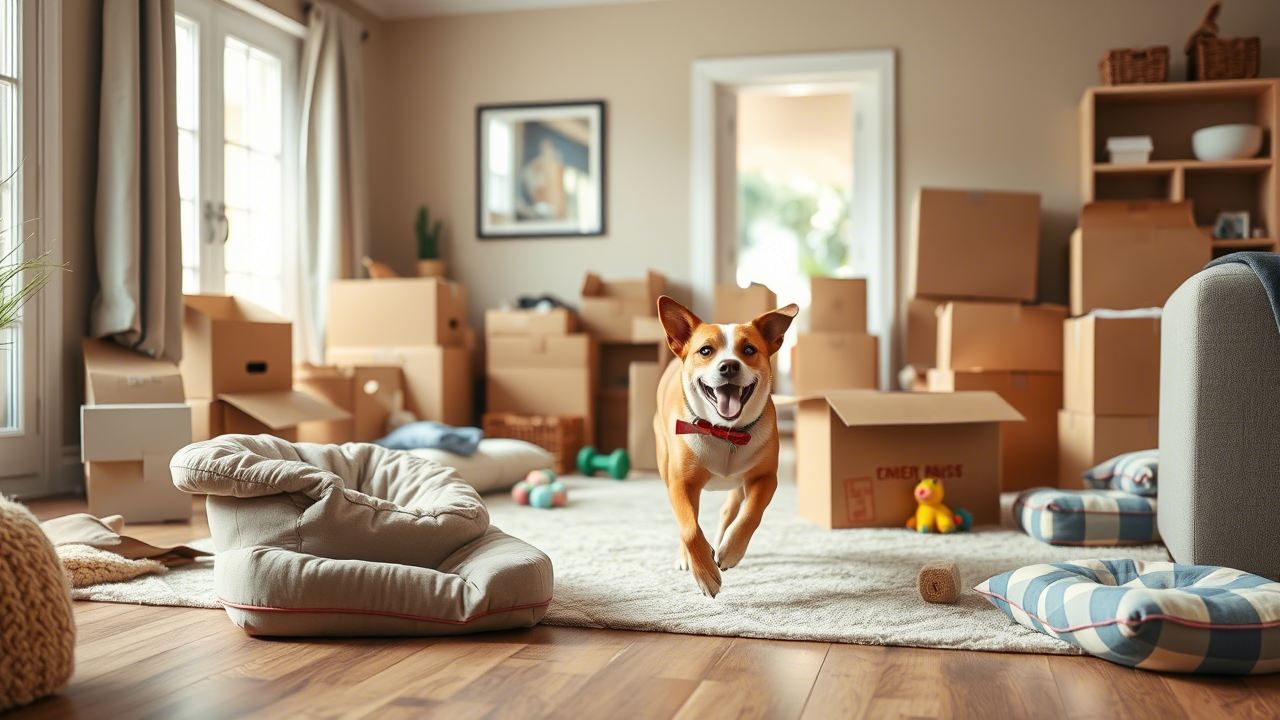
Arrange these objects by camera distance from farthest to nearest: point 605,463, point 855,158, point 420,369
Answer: point 855,158
point 420,369
point 605,463

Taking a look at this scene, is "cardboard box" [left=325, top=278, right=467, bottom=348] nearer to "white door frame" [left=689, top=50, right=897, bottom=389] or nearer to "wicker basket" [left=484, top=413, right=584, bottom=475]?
"wicker basket" [left=484, top=413, right=584, bottom=475]

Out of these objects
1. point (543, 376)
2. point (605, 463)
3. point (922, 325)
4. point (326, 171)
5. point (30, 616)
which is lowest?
point (605, 463)

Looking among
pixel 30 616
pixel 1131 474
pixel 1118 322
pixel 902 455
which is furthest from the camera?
pixel 1118 322

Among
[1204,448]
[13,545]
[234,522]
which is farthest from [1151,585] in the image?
[13,545]

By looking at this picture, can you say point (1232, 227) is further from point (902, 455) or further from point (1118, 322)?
point (902, 455)

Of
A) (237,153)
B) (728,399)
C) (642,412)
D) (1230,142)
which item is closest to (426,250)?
(237,153)

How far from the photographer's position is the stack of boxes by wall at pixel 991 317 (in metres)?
3.74

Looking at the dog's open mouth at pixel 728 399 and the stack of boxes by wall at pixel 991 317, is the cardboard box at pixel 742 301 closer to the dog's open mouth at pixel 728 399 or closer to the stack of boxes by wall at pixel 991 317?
the stack of boxes by wall at pixel 991 317

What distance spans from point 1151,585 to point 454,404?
10.8ft

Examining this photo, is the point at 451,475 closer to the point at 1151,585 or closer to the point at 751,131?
the point at 1151,585

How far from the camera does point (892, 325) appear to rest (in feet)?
15.4

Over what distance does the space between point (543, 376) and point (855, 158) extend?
6.12ft

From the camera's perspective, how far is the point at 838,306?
427 centimetres

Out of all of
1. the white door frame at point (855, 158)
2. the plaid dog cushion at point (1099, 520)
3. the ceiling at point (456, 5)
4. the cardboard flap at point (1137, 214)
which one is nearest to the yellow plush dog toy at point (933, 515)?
the plaid dog cushion at point (1099, 520)
